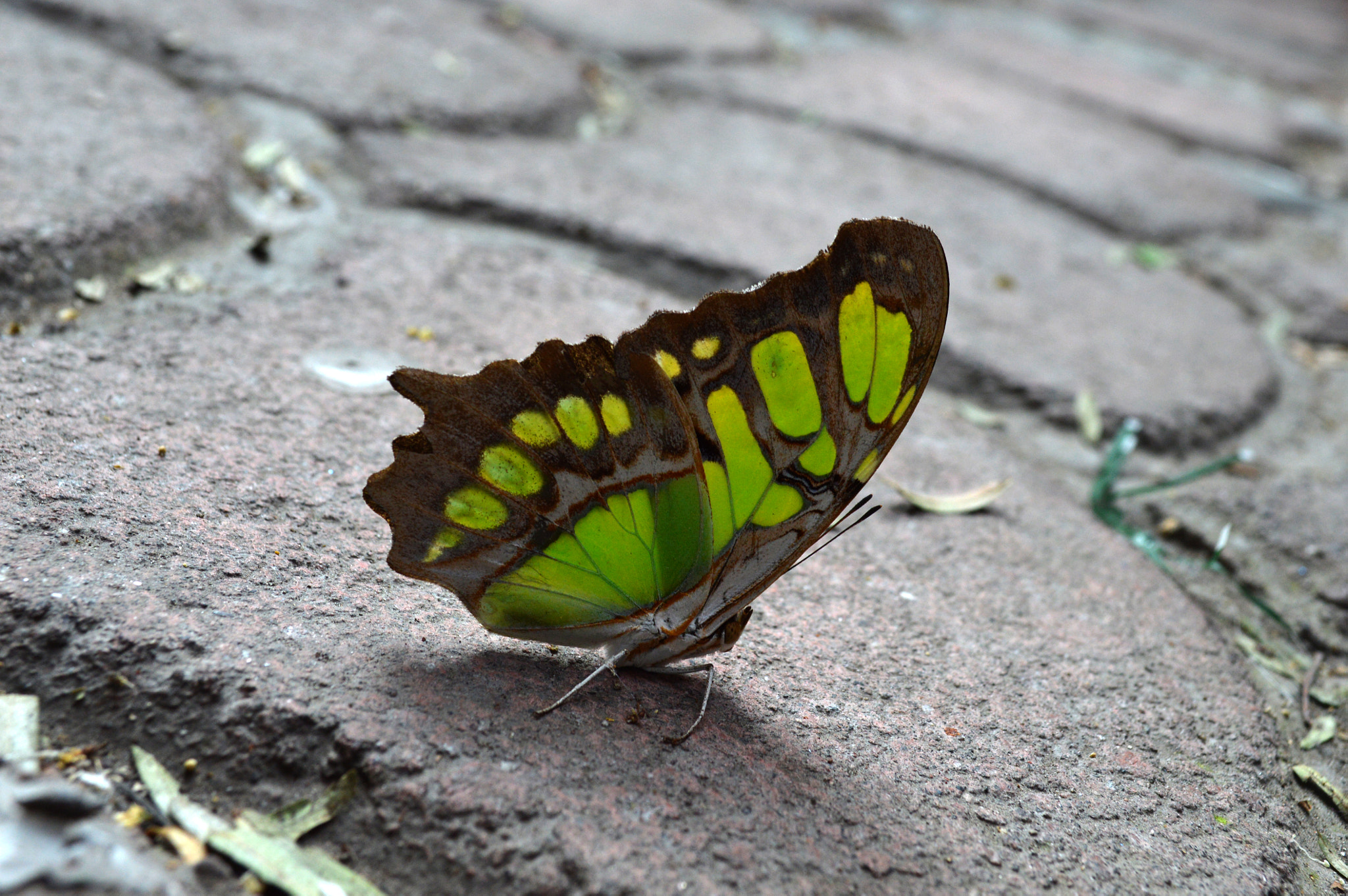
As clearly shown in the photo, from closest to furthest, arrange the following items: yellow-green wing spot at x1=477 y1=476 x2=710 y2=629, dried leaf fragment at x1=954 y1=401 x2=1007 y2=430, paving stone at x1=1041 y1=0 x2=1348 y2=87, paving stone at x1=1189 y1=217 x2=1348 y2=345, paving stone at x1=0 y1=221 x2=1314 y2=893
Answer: paving stone at x1=0 y1=221 x2=1314 y2=893
yellow-green wing spot at x1=477 y1=476 x2=710 y2=629
dried leaf fragment at x1=954 y1=401 x2=1007 y2=430
paving stone at x1=1189 y1=217 x2=1348 y2=345
paving stone at x1=1041 y1=0 x2=1348 y2=87

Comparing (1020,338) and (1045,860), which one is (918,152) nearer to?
(1020,338)

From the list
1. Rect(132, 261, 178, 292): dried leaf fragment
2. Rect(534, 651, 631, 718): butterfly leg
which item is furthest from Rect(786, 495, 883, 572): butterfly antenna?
Rect(132, 261, 178, 292): dried leaf fragment

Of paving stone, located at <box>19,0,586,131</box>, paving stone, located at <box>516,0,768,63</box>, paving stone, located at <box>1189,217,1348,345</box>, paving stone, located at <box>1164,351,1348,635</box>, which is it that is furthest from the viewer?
paving stone, located at <box>516,0,768,63</box>

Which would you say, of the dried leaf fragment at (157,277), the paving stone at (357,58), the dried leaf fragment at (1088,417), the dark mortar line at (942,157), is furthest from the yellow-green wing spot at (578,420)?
the dark mortar line at (942,157)

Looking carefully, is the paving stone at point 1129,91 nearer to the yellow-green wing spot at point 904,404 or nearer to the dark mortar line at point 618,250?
the dark mortar line at point 618,250

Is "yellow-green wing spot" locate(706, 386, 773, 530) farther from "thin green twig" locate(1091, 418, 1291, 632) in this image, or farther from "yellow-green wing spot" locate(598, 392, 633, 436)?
"thin green twig" locate(1091, 418, 1291, 632)

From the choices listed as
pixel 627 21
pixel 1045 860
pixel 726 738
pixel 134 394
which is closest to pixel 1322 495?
pixel 1045 860

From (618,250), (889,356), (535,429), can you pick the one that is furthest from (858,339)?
(618,250)
